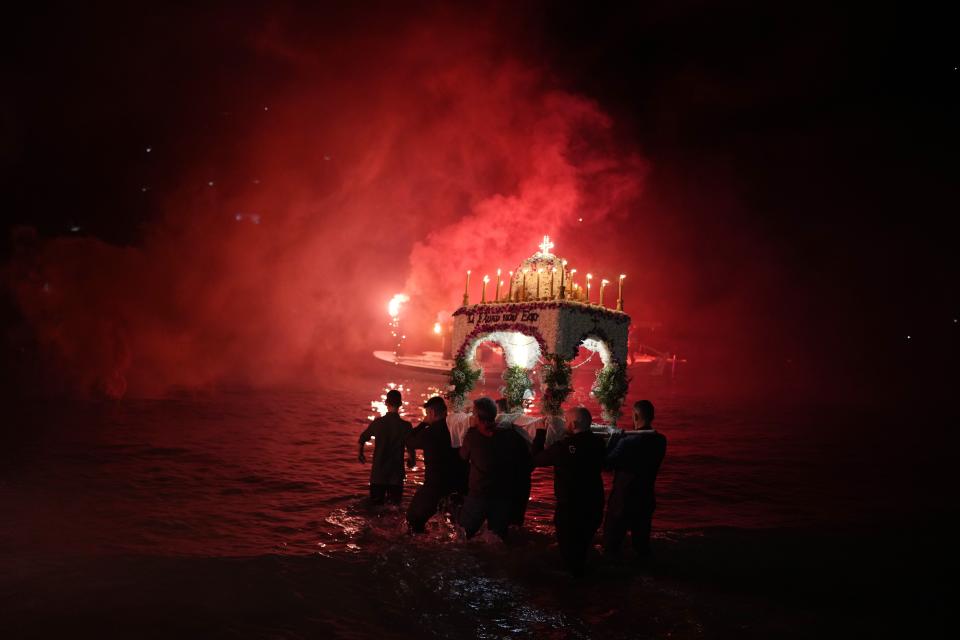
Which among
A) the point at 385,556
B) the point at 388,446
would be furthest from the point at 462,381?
the point at 385,556

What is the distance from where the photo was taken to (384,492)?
7914 millimetres

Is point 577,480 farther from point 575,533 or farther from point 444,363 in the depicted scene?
point 444,363

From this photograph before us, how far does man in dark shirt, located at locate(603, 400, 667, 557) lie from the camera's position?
247 inches

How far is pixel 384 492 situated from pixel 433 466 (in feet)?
4.67

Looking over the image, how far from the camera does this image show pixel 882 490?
1152cm

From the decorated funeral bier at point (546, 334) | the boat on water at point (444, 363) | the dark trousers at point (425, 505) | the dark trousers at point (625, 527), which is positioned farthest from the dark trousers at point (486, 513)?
the boat on water at point (444, 363)

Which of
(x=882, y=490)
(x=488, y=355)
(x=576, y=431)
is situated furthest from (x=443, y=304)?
(x=576, y=431)

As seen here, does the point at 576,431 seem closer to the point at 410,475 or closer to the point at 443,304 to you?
the point at 410,475

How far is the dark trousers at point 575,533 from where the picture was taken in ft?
19.0

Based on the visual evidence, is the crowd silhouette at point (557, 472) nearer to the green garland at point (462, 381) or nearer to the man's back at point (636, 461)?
the man's back at point (636, 461)

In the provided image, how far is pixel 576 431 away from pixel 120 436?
11955 mm

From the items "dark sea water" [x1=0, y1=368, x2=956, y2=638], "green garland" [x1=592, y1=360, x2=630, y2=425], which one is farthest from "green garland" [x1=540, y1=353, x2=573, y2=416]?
"green garland" [x1=592, y1=360, x2=630, y2=425]

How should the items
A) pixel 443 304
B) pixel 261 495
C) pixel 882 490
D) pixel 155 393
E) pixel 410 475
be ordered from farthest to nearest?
pixel 443 304, pixel 155 393, pixel 882 490, pixel 410 475, pixel 261 495

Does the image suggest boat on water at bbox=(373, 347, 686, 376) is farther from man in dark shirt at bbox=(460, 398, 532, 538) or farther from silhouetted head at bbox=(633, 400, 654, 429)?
silhouetted head at bbox=(633, 400, 654, 429)
